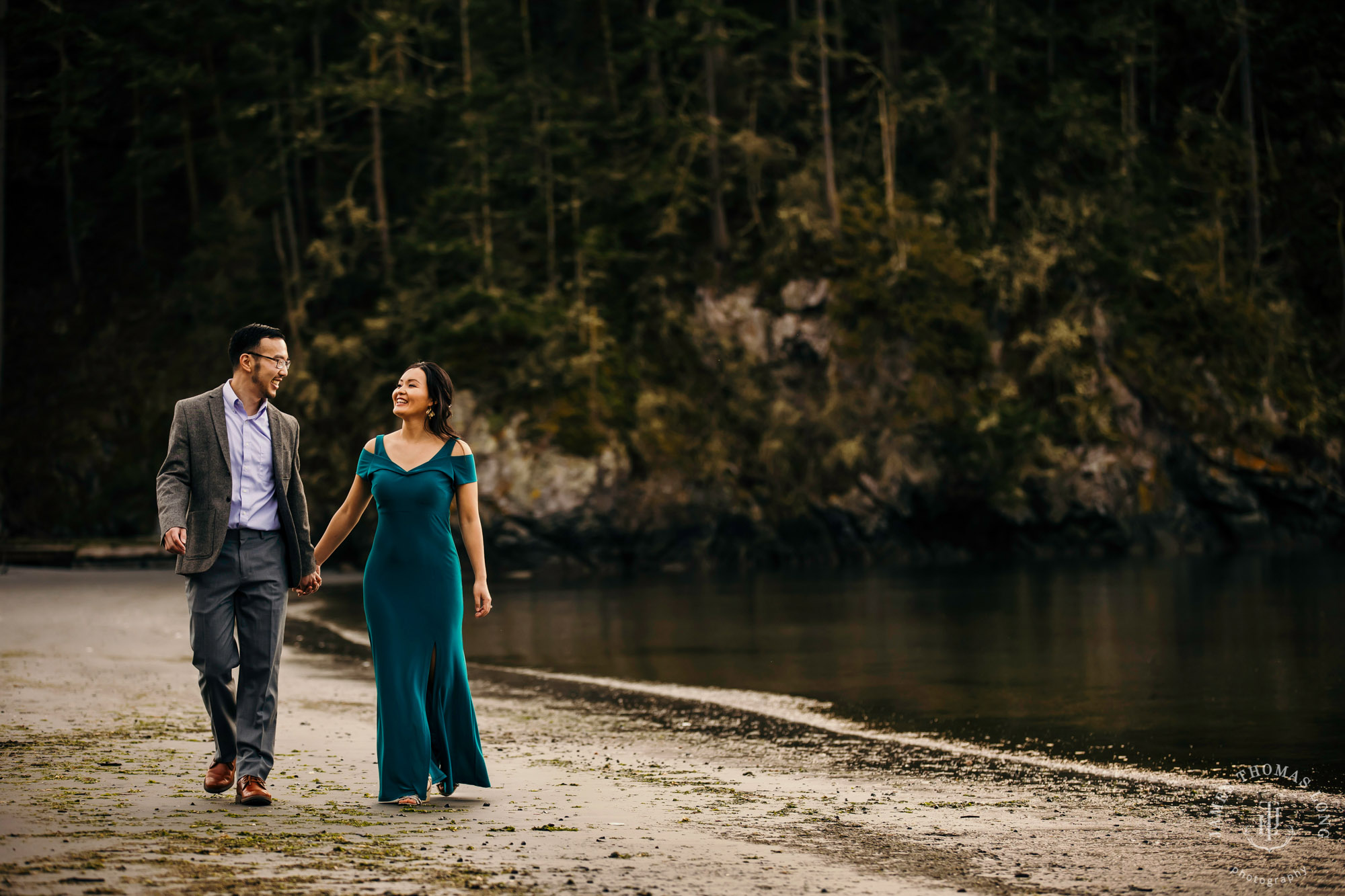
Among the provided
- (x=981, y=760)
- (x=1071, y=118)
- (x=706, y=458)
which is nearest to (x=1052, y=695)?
(x=981, y=760)

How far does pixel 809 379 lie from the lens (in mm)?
36562

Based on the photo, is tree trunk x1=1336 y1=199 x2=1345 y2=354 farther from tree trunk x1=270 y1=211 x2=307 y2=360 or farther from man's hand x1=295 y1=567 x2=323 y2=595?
man's hand x1=295 y1=567 x2=323 y2=595

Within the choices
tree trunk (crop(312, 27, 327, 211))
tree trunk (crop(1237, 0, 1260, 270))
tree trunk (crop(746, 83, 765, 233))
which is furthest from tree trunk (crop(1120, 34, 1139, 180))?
tree trunk (crop(312, 27, 327, 211))

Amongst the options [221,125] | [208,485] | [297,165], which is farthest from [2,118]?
[208,485]

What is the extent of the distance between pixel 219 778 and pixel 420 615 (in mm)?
1192

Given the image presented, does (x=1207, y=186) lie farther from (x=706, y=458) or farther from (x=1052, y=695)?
(x=1052, y=695)

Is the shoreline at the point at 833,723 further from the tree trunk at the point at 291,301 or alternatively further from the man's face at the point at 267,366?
the tree trunk at the point at 291,301

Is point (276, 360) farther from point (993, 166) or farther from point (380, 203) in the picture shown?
point (993, 166)

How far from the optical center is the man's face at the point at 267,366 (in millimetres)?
5977

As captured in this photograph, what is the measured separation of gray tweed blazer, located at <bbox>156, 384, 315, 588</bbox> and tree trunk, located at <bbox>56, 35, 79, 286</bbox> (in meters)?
39.8

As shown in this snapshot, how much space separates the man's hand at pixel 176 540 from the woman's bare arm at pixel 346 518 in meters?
0.66

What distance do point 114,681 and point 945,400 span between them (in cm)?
2820

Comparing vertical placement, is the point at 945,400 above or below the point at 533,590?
above

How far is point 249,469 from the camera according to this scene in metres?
5.93
